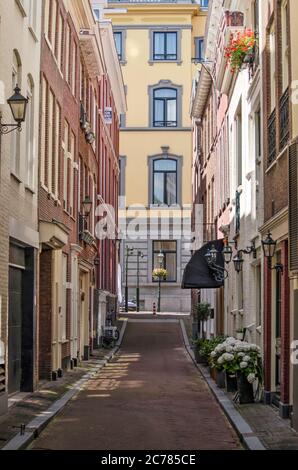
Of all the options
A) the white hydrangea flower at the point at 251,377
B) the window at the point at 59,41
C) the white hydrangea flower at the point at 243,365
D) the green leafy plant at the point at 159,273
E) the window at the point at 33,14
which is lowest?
the white hydrangea flower at the point at 251,377

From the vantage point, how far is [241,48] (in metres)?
19.6

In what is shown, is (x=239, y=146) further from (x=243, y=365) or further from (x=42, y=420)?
(x=42, y=420)

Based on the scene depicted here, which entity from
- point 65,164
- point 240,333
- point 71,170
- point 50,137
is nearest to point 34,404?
point 240,333

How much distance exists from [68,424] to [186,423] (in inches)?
76.2

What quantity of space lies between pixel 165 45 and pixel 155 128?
5880 mm

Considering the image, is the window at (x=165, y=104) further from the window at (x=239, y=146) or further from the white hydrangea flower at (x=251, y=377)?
the white hydrangea flower at (x=251, y=377)

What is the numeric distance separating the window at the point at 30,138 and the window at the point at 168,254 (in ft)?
133

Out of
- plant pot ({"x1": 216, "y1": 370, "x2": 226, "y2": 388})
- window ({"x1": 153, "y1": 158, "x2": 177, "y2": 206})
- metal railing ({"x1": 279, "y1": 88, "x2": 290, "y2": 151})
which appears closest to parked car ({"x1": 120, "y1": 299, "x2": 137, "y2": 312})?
window ({"x1": 153, "y1": 158, "x2": 177, "y2": 206})

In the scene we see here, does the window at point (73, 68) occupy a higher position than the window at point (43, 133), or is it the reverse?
the window at point (73, 68)

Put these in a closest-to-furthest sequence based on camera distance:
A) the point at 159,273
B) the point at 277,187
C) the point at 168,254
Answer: the point at 277,187
the point at 159,273
the point at 168,254

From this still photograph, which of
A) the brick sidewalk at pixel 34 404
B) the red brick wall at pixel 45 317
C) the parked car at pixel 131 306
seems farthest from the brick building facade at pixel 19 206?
the parked car at pixel 131 306

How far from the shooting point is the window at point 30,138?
60.8 ft

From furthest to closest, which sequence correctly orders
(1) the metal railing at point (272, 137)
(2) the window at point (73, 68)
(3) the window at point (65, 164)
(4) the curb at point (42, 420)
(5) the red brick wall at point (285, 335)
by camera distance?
1. (2) the window at point (73, 68)
2. (3) the window at point (65, 164)
3. (1) the metal railing at point (272, 137)
4. (5) the red brick wall at point (285, 335)
5. (4) the curb at point (42, 420)

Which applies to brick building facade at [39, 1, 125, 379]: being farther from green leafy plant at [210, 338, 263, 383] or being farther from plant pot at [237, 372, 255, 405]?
plant pot at [237, 372, 255, 405]
